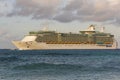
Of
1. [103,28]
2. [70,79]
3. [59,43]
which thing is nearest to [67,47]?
[59,43]

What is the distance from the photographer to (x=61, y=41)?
14000 centimetres

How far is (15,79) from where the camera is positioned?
1172 inches

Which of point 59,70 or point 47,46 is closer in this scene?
point 59,70

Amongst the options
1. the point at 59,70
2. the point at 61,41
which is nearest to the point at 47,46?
the point at 61,41

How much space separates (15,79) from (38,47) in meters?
112

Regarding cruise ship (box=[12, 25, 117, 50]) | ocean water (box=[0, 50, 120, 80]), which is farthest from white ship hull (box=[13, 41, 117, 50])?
ocean water (box=[0, 50, 120, 80])

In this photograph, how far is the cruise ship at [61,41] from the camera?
140000 millimetres

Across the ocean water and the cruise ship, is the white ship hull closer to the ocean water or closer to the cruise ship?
the cruise ship

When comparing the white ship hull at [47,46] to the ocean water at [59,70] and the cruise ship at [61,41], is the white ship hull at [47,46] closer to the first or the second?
the cruise ship at [61,41]

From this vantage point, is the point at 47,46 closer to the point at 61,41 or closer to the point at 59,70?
the point at 61,41

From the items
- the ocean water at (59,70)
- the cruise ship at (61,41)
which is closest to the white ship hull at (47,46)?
the cruise ship at (61,41)

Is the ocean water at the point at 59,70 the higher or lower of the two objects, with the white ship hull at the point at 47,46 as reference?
higher

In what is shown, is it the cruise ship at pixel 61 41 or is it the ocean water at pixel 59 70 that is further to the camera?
the cruise ship at pixel 61 41

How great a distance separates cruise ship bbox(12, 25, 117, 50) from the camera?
140 metres
